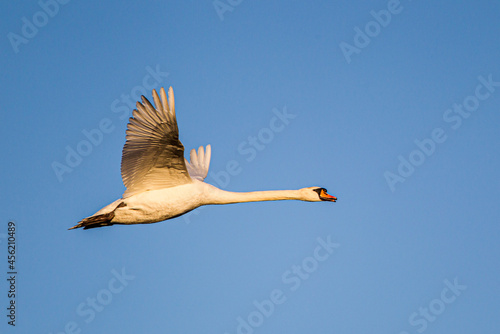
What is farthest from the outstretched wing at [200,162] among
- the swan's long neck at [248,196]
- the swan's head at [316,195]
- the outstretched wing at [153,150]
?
the swan's head at [316,195]

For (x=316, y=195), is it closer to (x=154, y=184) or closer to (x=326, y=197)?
(x=326, y=197)

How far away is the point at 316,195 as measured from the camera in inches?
564

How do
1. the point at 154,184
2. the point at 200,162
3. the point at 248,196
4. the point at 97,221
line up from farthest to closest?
the point at 200,162 < the point at 248,196 < the point at 154,184 < the point at 97,221

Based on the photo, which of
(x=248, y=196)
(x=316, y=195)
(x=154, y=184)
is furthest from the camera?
(x=316, y=195)

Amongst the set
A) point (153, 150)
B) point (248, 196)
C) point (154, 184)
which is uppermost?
point (153, 150)

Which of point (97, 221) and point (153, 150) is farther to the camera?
point (97, 221)

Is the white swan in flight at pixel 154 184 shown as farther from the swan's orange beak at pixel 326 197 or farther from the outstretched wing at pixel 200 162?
the outstretched wing at pixel 200 162

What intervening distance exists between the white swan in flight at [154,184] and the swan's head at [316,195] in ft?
0.22

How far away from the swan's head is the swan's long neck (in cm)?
14

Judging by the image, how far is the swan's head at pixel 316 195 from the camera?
564 inches

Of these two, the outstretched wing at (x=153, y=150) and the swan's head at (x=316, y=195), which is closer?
the outstretched wing at (x=153, y=150)

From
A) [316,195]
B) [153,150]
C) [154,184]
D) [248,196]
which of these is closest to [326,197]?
[316,195]

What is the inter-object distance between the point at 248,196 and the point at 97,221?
3225 mm

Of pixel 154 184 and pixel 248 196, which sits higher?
pixel 154 184
